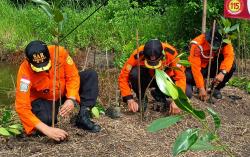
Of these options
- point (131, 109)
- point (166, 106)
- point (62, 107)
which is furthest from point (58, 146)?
point (166, 106)

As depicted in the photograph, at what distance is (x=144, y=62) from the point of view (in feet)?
14.8

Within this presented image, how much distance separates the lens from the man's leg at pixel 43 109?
3.98 meters

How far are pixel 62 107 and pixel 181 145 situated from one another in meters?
2.91

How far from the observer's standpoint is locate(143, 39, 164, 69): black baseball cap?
423 centimetres

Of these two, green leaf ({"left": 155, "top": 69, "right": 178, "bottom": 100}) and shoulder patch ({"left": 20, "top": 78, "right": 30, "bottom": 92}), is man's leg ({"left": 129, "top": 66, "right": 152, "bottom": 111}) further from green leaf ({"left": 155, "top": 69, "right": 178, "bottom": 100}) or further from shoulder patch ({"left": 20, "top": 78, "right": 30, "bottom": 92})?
green leaf ({"left": 155, "top": 69, "right": 178, "bottom": 100})

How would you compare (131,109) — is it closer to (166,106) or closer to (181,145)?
(166,106)

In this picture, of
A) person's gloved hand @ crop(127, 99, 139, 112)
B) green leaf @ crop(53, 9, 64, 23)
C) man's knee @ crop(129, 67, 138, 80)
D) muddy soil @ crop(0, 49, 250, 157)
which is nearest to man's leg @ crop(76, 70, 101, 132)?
muddy soil @ crop(0, 49, 250, 157)

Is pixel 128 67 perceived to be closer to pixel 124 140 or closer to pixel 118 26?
pixel 124 140

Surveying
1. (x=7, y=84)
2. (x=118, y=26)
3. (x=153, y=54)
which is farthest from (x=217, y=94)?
(x=118, y=26)

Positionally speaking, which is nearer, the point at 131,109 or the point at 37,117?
the point at 37,117

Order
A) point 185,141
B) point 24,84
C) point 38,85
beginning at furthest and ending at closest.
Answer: point 38,85 < point 24,84 < point 185,141

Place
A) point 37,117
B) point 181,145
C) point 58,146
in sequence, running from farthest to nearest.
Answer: point 37,117
point 58,146
point 181,145

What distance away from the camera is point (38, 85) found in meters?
3.95

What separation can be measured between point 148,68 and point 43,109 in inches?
43.9
